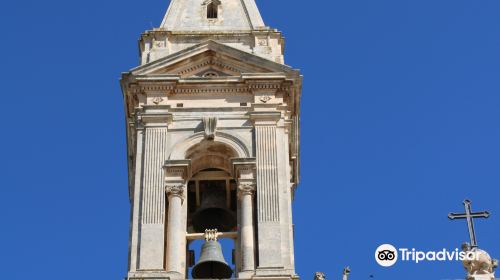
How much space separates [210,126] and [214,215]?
108 inches

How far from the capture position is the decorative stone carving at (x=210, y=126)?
41.7 metres

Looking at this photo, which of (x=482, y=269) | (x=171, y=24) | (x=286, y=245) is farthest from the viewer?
(x=171, y=24)

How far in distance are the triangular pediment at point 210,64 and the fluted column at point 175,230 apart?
399 centimetres

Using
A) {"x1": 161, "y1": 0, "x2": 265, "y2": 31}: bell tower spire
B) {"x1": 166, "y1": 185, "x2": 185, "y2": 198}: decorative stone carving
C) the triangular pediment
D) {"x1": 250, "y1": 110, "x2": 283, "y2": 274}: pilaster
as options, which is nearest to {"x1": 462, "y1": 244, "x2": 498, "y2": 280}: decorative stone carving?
{"x1": 250, "y1": 110, "x2": 283, "y2": 274}: pilaster

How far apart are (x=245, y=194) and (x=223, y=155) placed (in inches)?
75.2

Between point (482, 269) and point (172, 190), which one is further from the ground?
point (172, 190)

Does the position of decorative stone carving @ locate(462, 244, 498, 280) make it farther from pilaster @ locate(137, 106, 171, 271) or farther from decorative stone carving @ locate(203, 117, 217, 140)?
decorative stone carving @ locate(203, 117, 217, 140)

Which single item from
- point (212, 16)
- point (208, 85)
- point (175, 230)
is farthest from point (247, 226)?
point (212, 16)

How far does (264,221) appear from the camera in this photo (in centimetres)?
3975

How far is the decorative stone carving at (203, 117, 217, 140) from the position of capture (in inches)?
1642

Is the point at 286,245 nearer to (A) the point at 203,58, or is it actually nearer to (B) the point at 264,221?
(B) the point at 264,221

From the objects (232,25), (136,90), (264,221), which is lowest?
(264,221)

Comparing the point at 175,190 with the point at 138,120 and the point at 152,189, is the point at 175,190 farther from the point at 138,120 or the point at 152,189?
the point at 138,120

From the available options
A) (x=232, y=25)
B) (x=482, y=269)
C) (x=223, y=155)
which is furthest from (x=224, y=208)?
(x=482, y=269)
